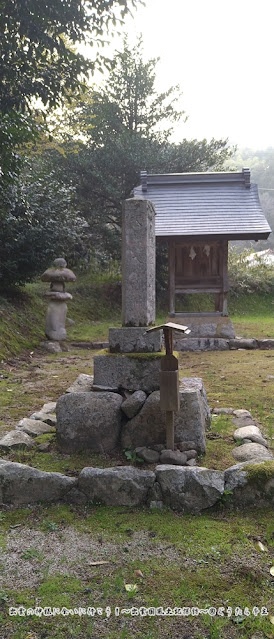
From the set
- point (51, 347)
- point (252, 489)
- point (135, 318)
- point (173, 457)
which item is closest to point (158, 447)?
point (173, 457)

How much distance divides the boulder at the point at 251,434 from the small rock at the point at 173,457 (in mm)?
804

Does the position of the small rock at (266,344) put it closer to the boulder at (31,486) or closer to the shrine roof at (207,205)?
the shrine roof at (207,205)

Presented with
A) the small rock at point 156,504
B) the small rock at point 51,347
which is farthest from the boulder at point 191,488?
the small rock at point 51,347

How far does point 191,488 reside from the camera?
3123 mm

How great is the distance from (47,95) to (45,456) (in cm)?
473

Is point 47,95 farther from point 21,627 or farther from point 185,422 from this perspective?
point 21,627

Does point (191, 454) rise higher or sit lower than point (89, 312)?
lower

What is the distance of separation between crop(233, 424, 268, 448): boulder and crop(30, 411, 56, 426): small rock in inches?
73.4

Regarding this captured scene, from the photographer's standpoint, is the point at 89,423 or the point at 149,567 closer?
the point at 149,567

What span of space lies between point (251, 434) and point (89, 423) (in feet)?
4.96

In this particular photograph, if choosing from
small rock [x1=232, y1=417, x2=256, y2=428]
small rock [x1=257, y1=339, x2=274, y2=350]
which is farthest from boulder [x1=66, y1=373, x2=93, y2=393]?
small rock [x1=257, y1=339, x2=274, y2=350]

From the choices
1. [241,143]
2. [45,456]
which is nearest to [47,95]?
[45,456]

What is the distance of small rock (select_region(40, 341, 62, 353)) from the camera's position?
9812 millimetres

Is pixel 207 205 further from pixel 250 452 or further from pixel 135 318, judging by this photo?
pixel 250 452
